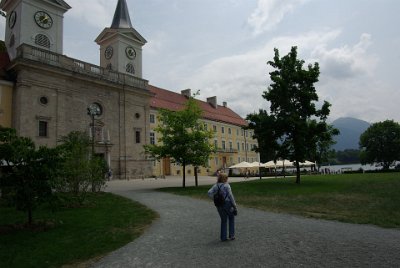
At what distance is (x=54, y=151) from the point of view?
11.5m

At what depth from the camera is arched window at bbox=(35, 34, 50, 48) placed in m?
37.8

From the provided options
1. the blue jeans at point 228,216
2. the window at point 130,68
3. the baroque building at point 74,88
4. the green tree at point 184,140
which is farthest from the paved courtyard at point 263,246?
the window at point 130,68

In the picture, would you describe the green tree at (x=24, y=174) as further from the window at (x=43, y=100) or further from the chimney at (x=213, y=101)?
the chimney at (x=213, y=101)

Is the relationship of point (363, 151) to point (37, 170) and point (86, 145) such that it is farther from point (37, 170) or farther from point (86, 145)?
point (37, 170)

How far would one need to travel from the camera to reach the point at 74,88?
1572 inches

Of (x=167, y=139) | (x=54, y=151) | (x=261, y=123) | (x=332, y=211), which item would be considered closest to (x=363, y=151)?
(x=261, y=123)

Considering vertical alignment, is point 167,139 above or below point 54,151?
above

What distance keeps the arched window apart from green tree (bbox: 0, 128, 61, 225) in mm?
30422

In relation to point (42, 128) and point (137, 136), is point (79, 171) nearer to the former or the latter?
point (42, 128)

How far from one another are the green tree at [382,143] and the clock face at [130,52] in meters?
53.8

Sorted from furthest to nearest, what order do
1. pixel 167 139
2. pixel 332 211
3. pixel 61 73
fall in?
pixel 61 73, pixel 167 139, pixel 332 211

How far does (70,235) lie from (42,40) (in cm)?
3371

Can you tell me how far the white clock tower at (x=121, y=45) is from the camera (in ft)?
155

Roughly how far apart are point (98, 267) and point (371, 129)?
257 ft
